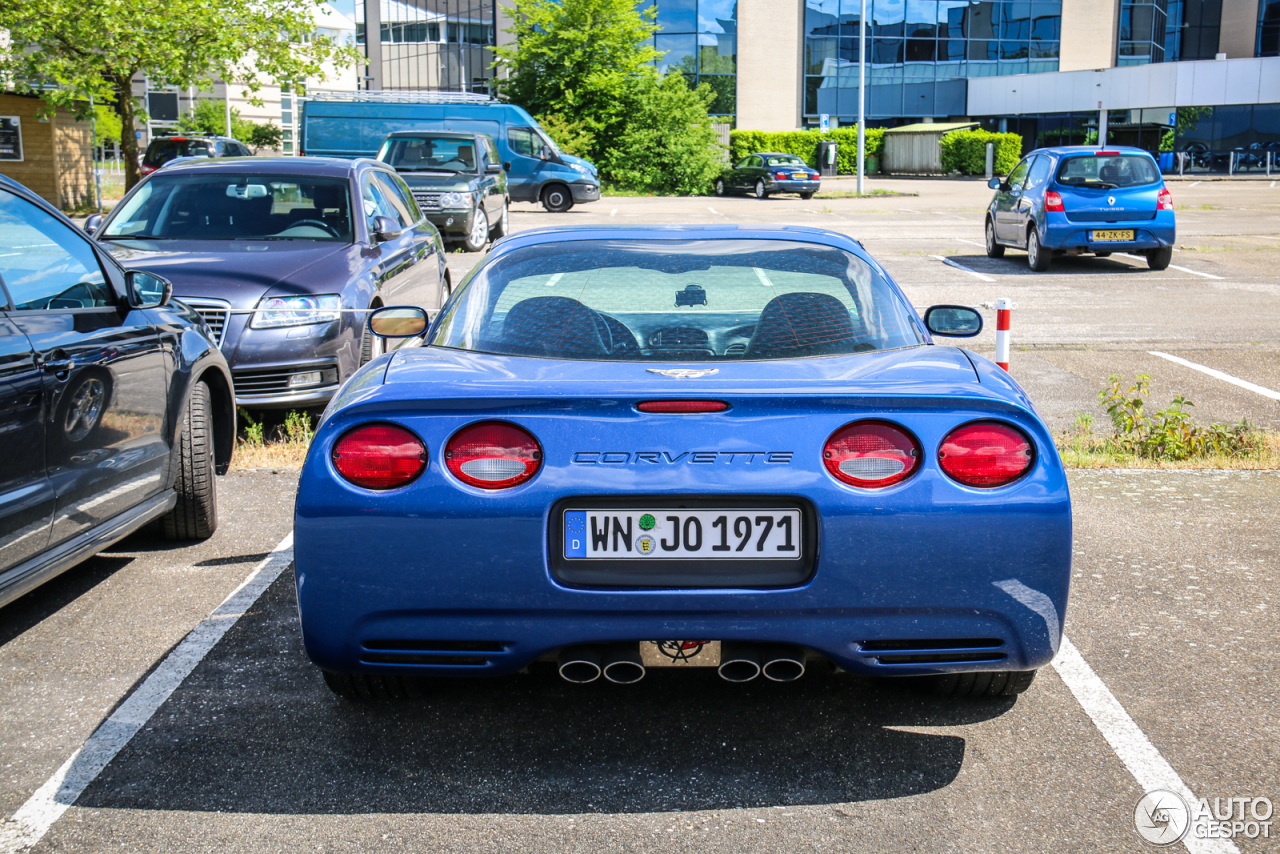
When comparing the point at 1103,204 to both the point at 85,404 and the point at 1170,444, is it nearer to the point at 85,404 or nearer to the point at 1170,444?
the point at 1170,444

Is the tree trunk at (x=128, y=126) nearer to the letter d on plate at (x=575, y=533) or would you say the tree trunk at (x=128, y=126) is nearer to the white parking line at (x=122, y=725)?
the white parking line at (x=122, y=725)

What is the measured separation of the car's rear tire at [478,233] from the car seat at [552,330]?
634 inches

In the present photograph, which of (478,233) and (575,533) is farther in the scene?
(478,233)

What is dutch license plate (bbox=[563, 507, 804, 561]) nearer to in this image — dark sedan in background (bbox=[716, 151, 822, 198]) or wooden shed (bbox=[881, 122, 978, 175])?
dark sedan in background (bbox=[716, 151, 822, 198])

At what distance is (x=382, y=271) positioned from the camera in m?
8.24

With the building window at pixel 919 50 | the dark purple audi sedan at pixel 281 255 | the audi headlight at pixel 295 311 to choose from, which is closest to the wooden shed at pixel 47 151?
the dark purple audi sedan at pixel 281 255

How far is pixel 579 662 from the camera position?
302 centimetres

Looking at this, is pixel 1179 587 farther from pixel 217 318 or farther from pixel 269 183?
pixel 269 183

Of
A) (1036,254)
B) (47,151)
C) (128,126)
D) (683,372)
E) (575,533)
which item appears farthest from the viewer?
(47,151)

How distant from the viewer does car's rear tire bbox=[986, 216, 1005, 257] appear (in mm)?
19234

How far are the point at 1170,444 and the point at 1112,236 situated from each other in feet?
34.7

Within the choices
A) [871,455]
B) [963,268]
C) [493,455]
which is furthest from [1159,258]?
[493,455]

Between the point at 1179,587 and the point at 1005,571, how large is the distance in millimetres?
2112

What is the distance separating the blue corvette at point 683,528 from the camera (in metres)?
2.90
